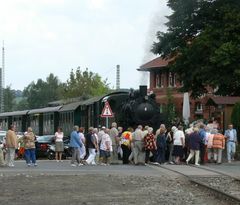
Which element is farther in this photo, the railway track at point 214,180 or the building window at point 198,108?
the building window at point 198,108

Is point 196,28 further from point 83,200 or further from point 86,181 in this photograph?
point 83,200

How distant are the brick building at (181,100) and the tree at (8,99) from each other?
219 ft

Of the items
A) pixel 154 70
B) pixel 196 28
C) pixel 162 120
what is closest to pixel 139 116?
pixel 162 120

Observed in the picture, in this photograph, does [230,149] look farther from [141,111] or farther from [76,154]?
[76,154]

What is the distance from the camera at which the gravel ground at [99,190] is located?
14953 millimetres

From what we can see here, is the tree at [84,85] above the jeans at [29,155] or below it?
above

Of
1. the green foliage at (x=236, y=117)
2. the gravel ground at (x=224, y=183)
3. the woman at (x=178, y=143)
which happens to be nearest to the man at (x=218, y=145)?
the woman at (x=178, y=143)

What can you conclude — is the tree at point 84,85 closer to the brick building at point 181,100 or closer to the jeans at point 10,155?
the brick building at point 181,100

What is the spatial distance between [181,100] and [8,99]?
8111cm

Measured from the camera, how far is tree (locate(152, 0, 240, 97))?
3791 centimetres

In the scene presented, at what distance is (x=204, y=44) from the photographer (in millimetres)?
39000

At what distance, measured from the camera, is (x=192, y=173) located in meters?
22.8

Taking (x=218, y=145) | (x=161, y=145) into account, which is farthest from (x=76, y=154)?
(x=218, y=145)

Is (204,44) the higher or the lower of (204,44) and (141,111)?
the higher
